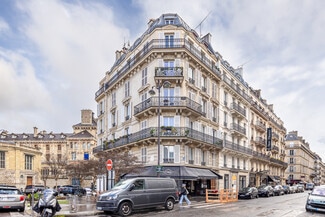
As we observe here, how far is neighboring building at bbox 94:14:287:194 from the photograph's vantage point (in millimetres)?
27234

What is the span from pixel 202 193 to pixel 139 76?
13.6 m

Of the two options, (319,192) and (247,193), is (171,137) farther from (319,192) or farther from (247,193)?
(319,192)

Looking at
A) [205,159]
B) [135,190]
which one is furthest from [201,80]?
[135,190]

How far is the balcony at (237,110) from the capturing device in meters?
38.1

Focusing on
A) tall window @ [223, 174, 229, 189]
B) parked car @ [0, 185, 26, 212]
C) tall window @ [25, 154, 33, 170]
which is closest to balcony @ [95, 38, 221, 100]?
tall window @ [223, 174, 229, 189]

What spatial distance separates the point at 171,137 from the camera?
2658 centimetres

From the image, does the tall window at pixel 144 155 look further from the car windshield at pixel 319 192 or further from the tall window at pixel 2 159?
the tall window at pixel 2 159

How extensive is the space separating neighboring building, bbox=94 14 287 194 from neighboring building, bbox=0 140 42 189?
1504 cm

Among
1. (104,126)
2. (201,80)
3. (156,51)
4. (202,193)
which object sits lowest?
(202,193)

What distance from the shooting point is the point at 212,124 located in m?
33.2

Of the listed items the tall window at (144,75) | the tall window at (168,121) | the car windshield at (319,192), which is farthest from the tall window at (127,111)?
the car windshield at (319,192)

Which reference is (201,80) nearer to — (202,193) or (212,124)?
(212,124)

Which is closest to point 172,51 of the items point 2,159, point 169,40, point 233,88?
point 169,40

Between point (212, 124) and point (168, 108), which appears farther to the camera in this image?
point (212, 124)
